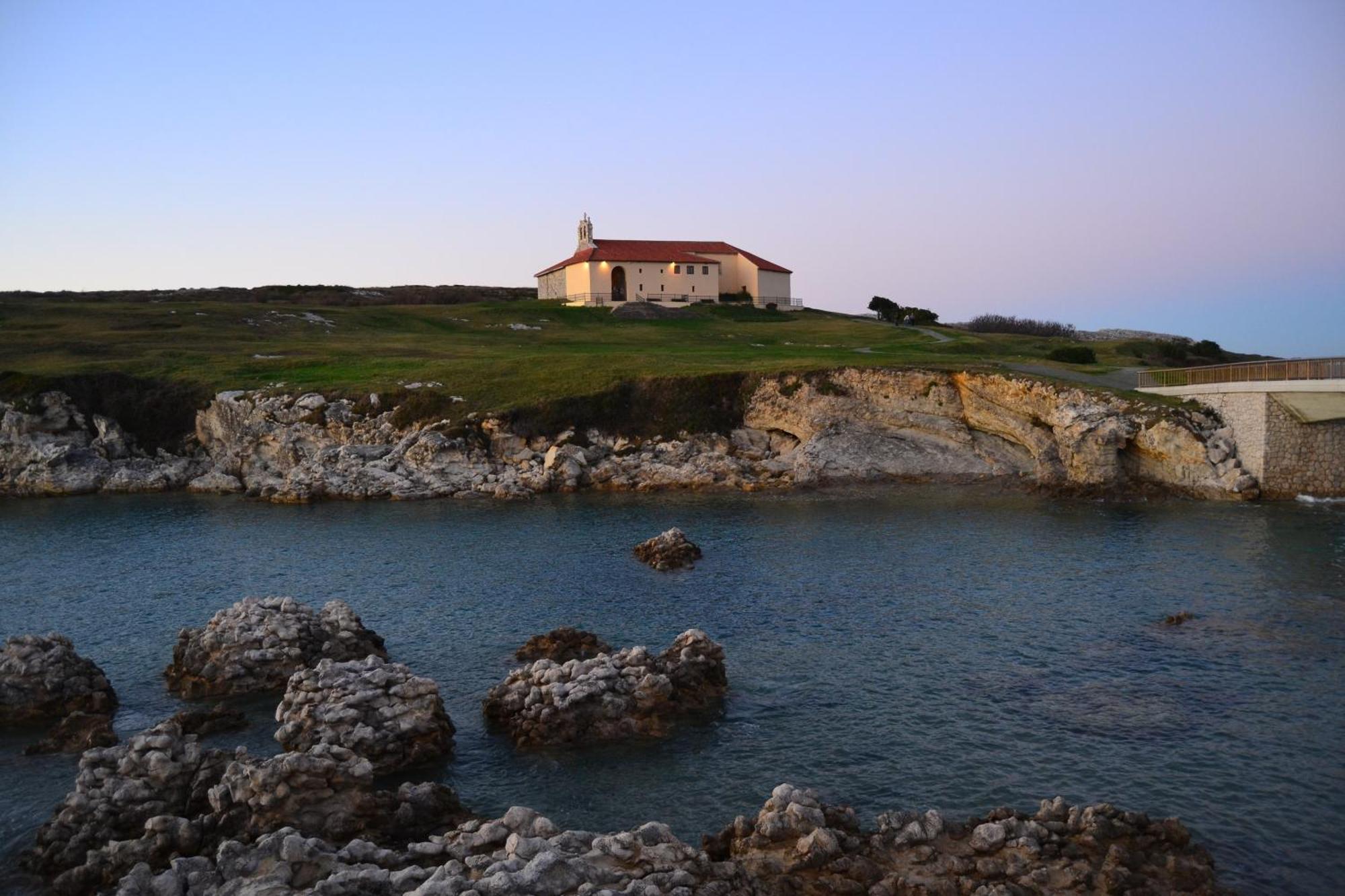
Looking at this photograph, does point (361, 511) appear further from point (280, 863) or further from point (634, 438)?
point (280, 863)

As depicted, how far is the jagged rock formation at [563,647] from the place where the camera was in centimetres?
2898

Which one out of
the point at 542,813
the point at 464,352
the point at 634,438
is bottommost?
the point at 542,813

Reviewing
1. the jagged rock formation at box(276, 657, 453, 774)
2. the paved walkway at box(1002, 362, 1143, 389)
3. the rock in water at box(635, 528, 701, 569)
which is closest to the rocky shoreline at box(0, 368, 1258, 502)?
the paved walkway at box(1002, 362, 1143, 389)

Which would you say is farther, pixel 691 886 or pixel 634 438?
pixel 634 438

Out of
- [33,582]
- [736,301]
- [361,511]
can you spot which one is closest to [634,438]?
[361,511]

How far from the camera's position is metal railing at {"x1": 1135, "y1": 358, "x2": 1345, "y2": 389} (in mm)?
→ 50688

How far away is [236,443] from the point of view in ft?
231

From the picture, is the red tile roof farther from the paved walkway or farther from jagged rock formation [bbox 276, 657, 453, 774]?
jagged rock formation [bbox 276, 657, 453, 774]

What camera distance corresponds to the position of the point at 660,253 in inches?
5059

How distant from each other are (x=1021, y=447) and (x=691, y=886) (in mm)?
50295

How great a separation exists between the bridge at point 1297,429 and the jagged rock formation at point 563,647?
1574 inches

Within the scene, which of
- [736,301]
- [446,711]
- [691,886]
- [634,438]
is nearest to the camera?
[691,886]

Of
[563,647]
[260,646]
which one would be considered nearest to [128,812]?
[260,646]

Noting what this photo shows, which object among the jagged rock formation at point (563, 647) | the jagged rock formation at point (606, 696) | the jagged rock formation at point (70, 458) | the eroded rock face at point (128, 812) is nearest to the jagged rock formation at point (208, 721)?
the eroded rock face at point (128, 812)
